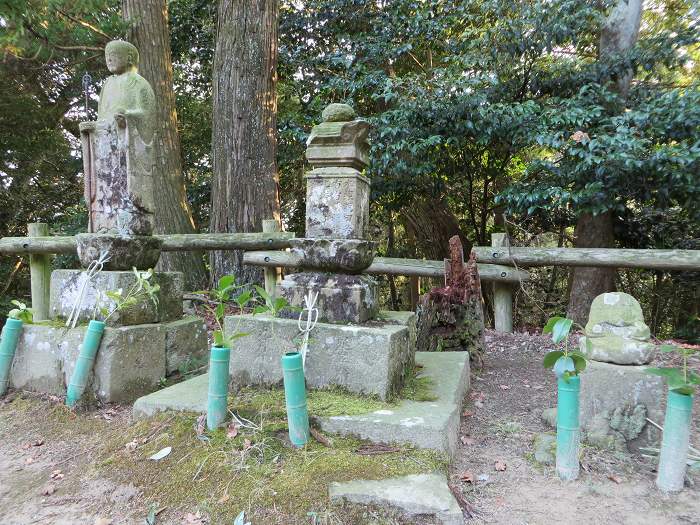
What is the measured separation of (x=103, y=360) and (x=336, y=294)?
1541mm

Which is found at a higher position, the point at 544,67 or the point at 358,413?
the point at 544,67

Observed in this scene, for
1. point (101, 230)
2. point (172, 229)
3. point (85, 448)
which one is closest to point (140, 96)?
point (101, 230)

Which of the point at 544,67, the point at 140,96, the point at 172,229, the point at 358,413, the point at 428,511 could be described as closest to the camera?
the point at 428,511

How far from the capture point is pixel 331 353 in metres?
2.41

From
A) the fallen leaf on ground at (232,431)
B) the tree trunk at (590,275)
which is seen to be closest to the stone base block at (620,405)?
the fallen leaf on ground at (232,431)

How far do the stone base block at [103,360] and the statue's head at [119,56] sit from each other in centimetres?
188

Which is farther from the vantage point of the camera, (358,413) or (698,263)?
(698,263)

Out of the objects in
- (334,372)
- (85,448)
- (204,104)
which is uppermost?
(204,104)

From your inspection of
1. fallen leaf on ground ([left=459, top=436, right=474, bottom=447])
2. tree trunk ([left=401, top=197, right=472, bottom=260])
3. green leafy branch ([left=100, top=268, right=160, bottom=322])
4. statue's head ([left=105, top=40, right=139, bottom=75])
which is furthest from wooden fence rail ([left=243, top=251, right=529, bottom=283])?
fallen leaf on ground ([left=459, top=436, right=474, bottom=447])

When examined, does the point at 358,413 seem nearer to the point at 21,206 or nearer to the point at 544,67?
the point at 544,67

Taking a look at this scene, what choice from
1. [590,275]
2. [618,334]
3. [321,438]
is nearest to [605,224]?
[590,275]

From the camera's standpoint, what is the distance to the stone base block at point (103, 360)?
281 cm

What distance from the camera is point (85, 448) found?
2342 mm

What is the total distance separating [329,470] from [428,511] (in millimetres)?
428
